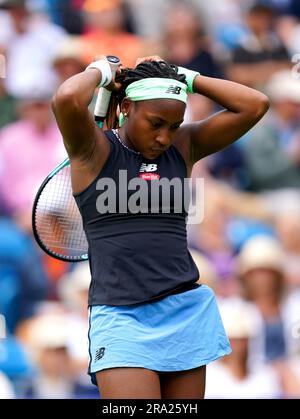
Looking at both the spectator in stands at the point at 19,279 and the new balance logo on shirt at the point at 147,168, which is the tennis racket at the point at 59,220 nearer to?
the new balance logo on shirt at the point at 147,168

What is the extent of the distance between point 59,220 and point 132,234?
628 mm

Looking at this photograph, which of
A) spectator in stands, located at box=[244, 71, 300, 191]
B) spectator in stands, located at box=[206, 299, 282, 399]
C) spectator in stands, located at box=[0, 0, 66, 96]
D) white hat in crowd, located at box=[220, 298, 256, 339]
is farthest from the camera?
spectator in stands, located at box=[0, 0, 66, 96]

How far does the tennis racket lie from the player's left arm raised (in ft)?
1.89

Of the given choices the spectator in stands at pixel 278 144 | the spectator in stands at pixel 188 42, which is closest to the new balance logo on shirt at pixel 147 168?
the spectator in stands at pixel 278 144

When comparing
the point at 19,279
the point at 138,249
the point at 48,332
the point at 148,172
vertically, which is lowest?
the point at 48,332

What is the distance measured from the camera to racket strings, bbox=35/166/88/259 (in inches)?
175

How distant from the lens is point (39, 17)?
347 inches

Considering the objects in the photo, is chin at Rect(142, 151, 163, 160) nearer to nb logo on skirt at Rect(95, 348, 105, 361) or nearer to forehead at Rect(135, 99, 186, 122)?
forehead at Rect(135, 99, 186, 122)

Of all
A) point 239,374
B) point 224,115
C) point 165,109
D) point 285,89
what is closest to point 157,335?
point 165,109

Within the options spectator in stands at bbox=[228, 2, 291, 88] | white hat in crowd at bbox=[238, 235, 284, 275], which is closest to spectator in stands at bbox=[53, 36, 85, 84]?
spectator in stands at bbox=[228, 2, 291, 88]

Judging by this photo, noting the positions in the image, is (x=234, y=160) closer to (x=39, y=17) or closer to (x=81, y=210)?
(x=39, y=17)

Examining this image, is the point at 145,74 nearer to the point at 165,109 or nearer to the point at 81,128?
the point at 165,109

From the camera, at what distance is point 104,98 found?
4.27 m
